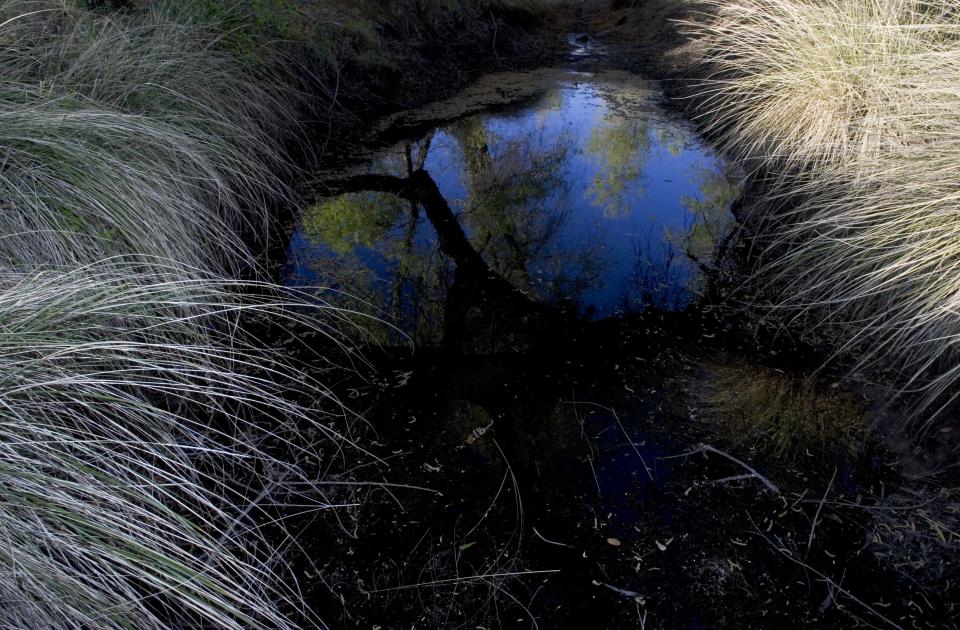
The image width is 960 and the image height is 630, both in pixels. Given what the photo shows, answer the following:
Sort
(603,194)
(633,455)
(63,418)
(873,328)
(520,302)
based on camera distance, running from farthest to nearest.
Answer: (603,194), (520,302), (873,328), (633,455), (63,418)

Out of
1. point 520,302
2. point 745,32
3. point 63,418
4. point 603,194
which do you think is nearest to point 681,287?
point 520,302

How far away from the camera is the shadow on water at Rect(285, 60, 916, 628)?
1.46 meters

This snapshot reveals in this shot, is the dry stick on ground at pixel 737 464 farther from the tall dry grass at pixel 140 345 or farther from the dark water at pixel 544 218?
the tall dry grass at pixel 140 345

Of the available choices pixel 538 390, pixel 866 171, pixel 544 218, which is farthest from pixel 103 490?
pixel 866 171

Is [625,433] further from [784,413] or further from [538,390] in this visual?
[784,413]

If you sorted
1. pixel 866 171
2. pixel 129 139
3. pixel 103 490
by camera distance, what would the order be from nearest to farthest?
pixel 103 490, pixel 129 139, pixel 866 171

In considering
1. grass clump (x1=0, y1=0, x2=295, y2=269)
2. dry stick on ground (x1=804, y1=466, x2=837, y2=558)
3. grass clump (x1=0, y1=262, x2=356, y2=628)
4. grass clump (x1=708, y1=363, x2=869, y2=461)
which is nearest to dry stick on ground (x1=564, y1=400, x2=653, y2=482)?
grass clump (x1=708, y1=363, x2=869, y2=461)

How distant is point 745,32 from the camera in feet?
12.4

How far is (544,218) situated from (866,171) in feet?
4.94

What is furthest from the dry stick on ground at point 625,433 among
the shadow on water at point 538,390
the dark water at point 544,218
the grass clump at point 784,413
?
the dark water at point 544,218

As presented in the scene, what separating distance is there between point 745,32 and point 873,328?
2.38 metres

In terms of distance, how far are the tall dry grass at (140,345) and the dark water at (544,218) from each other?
352 mm

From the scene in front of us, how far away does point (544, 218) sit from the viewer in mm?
3379

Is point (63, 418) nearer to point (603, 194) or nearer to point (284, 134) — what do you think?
point (284, 134)
